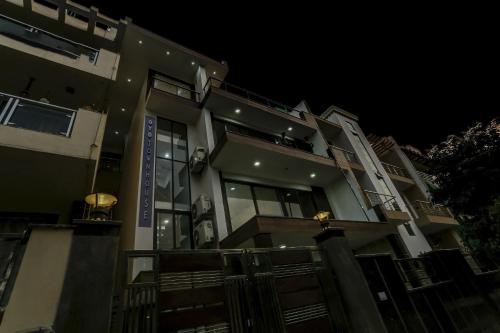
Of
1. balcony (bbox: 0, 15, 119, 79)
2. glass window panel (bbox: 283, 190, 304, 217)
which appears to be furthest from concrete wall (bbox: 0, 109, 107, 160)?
glass window panel (bbox: 283, 190, 304, 217)

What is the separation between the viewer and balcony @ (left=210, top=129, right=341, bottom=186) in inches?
383

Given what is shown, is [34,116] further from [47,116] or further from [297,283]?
[297,283]

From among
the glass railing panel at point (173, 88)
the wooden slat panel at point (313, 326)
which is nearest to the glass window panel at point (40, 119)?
the wooden slat panel at point (313, 326)

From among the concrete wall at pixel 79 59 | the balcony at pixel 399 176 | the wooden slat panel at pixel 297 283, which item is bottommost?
the wooden slat panel at pixel 297 283

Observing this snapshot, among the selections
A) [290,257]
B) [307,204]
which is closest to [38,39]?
[290,257]

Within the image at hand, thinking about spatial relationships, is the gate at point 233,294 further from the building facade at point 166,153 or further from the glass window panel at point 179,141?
the glass window panel at point 179,141

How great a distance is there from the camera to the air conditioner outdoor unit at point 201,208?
8586 millimetres

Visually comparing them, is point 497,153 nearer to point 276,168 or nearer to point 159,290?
point 276,168

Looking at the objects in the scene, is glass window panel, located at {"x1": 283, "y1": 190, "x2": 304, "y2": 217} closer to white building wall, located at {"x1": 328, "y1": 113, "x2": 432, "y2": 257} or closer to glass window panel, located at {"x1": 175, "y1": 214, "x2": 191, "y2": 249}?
glass window panel, located at {"x1": 175, "y1": 214, "x2": 191, "y2": 249}

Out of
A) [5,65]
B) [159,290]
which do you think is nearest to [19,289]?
[159,290]

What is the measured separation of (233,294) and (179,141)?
29.7 ft

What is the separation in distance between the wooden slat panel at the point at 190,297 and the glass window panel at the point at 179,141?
26.2ft

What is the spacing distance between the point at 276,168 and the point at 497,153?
9.03m

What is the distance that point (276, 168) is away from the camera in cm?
1155
